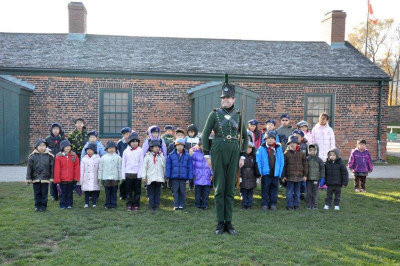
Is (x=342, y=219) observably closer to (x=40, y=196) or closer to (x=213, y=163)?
(x=213, y=163)

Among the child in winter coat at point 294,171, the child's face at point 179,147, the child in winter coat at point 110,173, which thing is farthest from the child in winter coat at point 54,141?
the child in winter coat at point 294,171

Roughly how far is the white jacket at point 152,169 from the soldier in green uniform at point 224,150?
171 cm

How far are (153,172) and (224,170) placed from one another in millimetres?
1925

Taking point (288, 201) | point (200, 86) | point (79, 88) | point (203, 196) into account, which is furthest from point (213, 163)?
point (79, 88)

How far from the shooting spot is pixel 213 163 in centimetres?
A: 555

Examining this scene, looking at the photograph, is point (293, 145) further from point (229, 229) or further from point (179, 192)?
point (229, 229)

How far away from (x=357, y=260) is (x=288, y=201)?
2.74 m

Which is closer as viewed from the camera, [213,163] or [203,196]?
[213,163]

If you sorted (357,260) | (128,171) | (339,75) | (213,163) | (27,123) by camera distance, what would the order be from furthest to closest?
(339,75) → (27,123) → (128,171) → (213,163) → (357,260)

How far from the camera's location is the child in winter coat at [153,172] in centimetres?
702

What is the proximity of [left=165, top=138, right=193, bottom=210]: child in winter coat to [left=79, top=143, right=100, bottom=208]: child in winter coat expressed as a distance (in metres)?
1.37

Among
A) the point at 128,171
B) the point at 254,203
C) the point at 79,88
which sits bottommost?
the point at 254,203

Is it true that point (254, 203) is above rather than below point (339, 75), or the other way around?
below

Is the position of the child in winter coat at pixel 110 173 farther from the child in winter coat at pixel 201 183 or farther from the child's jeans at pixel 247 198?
the child's jeans at pixel 247 198
